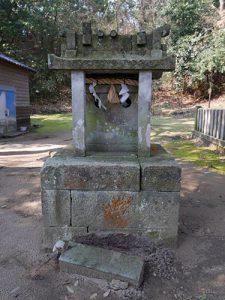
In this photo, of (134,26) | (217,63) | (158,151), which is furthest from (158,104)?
(158,151)

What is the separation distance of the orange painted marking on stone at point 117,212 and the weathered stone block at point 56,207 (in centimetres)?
49

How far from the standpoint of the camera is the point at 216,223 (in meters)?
4.12

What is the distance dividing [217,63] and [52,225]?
19.5 metres

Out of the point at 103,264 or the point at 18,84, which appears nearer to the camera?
the point at 103,264

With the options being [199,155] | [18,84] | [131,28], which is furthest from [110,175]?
[131,28]

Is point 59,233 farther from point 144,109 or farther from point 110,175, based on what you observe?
point 144,109

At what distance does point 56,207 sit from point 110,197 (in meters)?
0.68

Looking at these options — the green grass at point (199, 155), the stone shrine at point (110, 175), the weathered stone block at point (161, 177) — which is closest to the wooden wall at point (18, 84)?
the green grass at point (199, 155)

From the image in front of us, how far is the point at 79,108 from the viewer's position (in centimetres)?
342

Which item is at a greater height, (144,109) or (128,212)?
(144,109)

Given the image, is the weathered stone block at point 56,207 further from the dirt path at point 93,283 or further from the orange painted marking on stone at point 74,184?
the dirt path at point 93,283

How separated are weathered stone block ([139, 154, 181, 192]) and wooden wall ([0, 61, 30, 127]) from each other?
12.0 m

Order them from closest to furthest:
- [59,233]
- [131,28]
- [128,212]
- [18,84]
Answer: [128,212] < [59,233] < [18,84] < [131,28]

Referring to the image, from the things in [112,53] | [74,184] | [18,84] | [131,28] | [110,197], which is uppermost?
[131,28]
